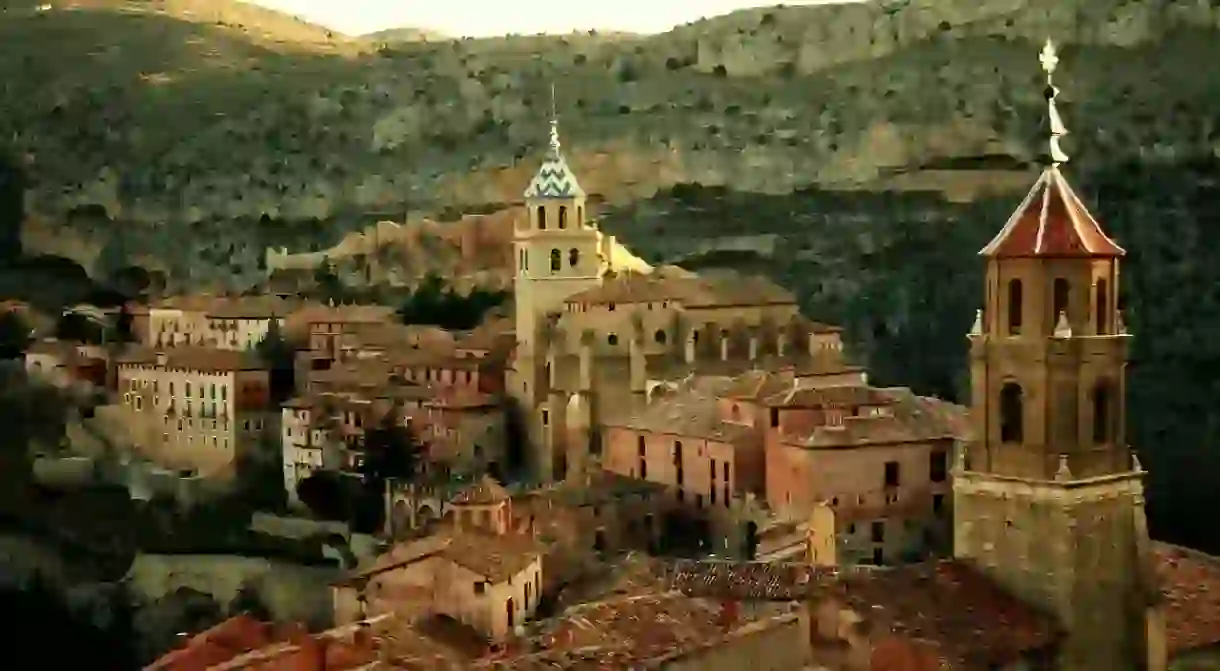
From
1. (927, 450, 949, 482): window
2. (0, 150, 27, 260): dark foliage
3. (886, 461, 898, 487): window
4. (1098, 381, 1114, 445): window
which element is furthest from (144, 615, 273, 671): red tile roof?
(0, 150, 27, 260): dark foliage

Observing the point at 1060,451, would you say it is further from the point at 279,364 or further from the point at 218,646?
the point at 279,364

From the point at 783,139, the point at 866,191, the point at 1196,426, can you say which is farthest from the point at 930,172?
the point at 1196,426

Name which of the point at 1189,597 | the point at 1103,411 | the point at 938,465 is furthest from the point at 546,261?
the point at 1103,411

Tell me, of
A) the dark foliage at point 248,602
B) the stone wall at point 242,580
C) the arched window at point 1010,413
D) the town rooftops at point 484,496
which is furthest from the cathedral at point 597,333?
the arched window at point 1010,413

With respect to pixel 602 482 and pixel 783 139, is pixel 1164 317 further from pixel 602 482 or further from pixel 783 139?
pixel 783 139

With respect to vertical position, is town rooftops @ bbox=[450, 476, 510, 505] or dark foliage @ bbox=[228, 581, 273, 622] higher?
town rooftops @ bbox=[450, 476, 510, 505]

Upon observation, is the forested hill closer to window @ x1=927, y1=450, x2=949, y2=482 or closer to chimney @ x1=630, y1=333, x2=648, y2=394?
window @ x1=927, y1=450, x2=949, y2=482

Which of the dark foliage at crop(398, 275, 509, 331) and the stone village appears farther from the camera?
the dark foliage at crop(398, 275, 509, 331)
